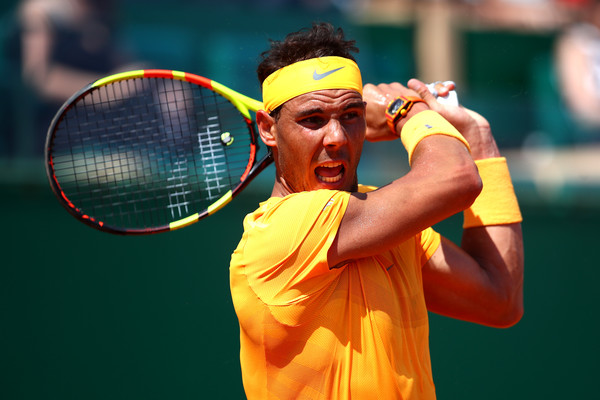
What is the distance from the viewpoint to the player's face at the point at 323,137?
2125 mm

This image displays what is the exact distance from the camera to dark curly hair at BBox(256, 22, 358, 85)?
2.24 meters

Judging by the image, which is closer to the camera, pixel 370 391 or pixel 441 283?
pixel 370 391

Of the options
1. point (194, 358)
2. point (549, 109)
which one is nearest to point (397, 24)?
point (549, 109)

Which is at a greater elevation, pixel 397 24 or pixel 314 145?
pixel 397 24

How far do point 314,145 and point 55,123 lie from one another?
962mm

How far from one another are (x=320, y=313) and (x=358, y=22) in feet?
13.9

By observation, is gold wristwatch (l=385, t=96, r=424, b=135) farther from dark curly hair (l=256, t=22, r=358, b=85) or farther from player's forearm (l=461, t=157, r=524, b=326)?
player's forearm (l=461, t=157, r=524, b=326)

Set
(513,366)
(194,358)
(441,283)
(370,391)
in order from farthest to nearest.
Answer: (513,366) → (194,358) → (441,283) → (370,391)

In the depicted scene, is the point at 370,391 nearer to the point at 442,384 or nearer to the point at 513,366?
the point at 442,384

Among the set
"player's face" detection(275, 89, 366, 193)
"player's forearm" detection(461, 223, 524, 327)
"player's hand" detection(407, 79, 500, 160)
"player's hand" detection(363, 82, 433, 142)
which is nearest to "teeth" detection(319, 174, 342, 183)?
"player's face" detection(275, 89, 366, 193)

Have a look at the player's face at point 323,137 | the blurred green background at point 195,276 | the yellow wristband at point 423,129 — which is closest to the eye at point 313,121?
the player's face at point 323,137

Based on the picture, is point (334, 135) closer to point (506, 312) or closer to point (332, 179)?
point (332, 179)

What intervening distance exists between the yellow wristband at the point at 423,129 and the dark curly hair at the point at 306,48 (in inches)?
11.5

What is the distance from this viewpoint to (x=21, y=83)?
170 inches
